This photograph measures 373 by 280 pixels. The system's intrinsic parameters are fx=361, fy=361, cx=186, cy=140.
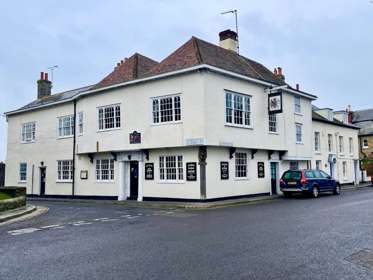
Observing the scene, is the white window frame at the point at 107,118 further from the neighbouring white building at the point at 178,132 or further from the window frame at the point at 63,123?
the window frame at the point at 63,123

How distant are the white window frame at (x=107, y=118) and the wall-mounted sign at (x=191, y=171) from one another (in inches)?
222

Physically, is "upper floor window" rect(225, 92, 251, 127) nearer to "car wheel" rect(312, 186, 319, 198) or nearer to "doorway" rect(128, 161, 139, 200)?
"car wheel" rect(312, 186, 319, 198)

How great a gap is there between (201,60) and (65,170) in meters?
13.3

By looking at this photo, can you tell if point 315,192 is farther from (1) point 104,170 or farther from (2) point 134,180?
(1) point 104,170

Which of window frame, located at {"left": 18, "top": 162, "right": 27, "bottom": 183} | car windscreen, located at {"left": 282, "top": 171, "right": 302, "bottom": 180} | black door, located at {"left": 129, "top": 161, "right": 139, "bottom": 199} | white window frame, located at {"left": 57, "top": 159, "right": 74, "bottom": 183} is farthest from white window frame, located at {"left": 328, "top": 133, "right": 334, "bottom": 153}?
window frame, located at {"left": 18, "top": 162, "right": 27, "bottom": 183}

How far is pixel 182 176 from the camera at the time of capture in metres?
19.5

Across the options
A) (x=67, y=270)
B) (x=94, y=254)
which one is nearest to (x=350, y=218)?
(x=94, y=254)

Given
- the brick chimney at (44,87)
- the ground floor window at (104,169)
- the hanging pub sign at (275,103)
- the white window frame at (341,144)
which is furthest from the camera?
the white window frame at (341,144)

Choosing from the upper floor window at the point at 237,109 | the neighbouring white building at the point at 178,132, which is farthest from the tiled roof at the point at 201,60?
the upper floor window at the point at 237,109

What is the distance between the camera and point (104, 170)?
2331 centimetres

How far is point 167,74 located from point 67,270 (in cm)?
1469

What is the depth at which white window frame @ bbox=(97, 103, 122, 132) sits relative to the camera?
22.3m

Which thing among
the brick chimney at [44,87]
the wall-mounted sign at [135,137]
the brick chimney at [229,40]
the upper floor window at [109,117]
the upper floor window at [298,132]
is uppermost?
the brick chimney at [229,40]

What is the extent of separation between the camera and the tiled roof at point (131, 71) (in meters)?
22.8
